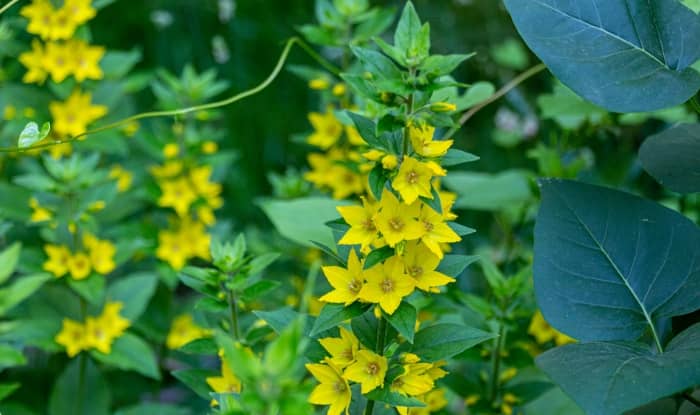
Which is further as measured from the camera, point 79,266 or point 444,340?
point 79,266

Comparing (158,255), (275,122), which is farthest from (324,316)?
(275,122)

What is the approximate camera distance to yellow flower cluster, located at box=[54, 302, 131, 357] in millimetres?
1224

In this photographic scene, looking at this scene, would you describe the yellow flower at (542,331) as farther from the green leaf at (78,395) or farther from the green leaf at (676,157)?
the green leaf at (78,395)

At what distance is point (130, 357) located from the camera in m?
1.24

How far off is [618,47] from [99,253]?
760mm

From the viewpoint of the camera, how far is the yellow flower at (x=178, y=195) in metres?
1.33

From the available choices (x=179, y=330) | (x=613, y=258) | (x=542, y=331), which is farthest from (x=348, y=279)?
(x=179, y=330)

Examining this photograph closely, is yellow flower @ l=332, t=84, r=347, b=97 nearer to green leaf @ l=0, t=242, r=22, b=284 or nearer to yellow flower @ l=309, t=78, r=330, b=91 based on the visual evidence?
yellow flower @ l=309, t=78, r=330, b=91

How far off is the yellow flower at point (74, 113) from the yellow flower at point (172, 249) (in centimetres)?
20

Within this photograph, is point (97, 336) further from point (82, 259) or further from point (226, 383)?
point (226, 383)

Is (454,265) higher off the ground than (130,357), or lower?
higher

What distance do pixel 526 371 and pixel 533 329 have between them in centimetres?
14

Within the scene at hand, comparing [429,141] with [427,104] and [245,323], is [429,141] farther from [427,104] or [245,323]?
[245,323]

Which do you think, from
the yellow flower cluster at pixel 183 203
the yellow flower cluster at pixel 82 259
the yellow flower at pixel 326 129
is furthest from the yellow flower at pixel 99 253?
A: the yellow flower at pixel 326 129
